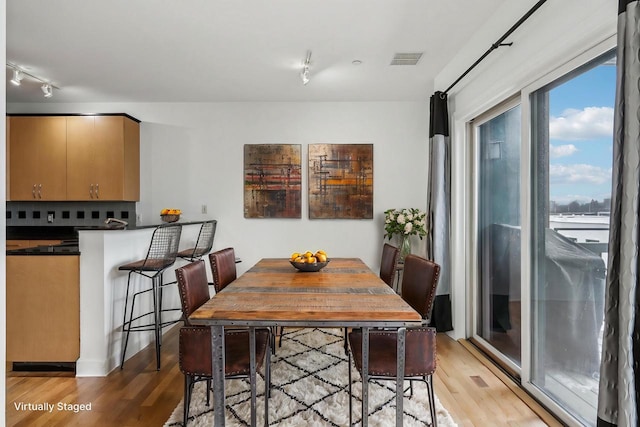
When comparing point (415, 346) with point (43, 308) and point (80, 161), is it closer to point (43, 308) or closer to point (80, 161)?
point (43, 308)

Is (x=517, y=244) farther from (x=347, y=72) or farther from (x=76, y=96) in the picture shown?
(x=76, y=96)

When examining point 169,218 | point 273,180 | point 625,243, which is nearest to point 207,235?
point 169,218

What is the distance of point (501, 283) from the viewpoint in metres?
3.06

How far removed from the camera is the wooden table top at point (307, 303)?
64.2 inches

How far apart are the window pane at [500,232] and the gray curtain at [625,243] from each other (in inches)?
53.0

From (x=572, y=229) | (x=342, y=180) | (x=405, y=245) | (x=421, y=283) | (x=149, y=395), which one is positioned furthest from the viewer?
(x=342, y=180)

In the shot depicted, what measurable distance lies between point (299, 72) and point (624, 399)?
10.7 ft

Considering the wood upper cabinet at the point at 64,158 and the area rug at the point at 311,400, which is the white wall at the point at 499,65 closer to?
the area rug at the point at 311,400

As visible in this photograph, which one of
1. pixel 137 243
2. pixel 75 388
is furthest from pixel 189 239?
pixel 75 388

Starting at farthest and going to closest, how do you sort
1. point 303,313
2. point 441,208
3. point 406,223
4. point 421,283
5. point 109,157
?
1. point 109,157
2. point 406,223
3. point 441,208
4. point 421,283
5. point 303,313

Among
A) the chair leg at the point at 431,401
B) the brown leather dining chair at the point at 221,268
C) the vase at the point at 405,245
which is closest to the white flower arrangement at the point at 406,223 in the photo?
the vase at the point at 405,245

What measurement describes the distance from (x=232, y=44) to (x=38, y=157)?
9.45 ft

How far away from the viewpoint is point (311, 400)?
2.36 m

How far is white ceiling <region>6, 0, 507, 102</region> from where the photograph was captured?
2461 millimetres
